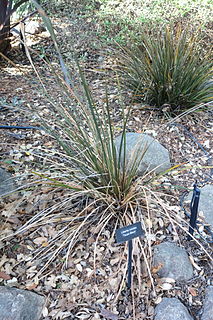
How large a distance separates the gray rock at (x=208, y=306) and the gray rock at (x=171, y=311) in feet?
0.26

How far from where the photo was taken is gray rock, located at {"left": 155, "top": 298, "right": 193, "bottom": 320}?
56.3 inches

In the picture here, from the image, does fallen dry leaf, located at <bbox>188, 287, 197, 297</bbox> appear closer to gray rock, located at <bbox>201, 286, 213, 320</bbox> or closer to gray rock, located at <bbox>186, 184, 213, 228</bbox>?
gray rock, located at <bbox>201, 286, 213, 320</bbox>

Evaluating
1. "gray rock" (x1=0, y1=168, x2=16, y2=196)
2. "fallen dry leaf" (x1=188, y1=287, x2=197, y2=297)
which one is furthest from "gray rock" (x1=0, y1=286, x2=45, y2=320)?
"fallen dry leaf" (x1=188, y1=287, x2=197, y2=297)

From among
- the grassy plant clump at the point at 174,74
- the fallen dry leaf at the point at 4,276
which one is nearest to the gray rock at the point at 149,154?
the grassy plant clump at the point at 174,74

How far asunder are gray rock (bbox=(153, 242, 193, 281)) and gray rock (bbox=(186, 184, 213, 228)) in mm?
355

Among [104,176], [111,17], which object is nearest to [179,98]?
[104,176]

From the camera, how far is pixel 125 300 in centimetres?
149

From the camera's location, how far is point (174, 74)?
2.53 meters

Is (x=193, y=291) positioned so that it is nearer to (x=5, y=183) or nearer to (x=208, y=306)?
(x=208, y=306)

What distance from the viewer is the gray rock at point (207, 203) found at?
76.5 inches

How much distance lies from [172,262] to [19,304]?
77cm

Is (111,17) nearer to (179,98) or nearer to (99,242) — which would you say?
(179,98)

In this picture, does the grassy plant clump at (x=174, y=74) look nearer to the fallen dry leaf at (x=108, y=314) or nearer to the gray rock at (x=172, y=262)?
the gray rock at (x=172, y=262)

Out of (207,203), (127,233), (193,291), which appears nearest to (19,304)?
(127,233)
